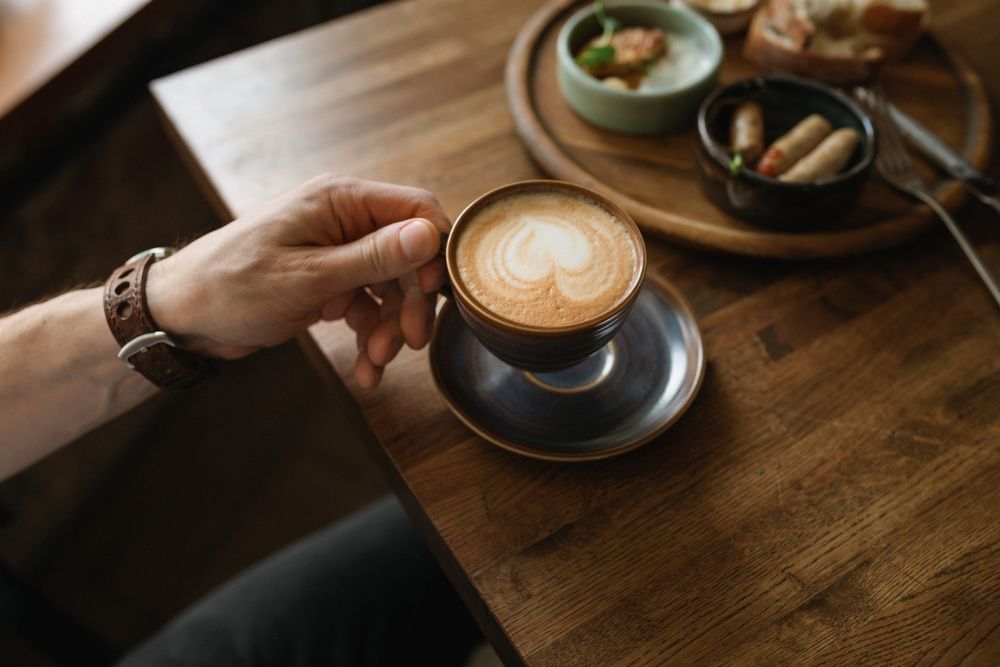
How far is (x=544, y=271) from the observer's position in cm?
92

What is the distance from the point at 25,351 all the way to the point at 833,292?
4.08ft

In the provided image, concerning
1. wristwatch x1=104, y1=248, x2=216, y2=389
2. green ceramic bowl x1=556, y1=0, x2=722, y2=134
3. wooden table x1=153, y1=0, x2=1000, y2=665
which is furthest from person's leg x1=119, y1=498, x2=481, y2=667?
green ceramic bowl x1=556, y1=0, x2=722, y2=134

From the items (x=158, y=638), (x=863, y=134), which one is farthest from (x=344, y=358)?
(x=863, y=134)

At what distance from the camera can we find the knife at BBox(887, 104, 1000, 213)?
4.02 feet

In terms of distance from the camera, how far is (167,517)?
6.89 ft

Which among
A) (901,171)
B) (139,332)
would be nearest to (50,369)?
(139,332)

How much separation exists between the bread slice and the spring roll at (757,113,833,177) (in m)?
0.25

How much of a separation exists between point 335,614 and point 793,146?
1077 mm

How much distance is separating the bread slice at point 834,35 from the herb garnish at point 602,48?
0.99 ft

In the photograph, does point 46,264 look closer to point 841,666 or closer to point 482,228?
point 482,228

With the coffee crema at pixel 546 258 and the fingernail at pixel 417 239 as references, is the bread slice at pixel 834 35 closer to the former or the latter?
the coffee crema at pixel 546 258

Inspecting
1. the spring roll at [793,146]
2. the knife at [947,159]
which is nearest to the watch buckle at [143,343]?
the spring roll at [793,146]

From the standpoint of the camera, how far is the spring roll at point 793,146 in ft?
3.93

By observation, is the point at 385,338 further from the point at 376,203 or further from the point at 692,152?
the point at 692,152
